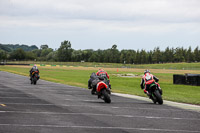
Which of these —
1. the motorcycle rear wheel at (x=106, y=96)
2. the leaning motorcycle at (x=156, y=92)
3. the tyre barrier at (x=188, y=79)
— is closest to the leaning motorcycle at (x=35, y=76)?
the tyre barrier at (x=188, y=79)

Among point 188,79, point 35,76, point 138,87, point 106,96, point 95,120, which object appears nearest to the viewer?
point 95,120

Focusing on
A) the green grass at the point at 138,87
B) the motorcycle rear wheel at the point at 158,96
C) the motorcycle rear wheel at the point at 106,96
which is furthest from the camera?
the green grass at the point at 138,87

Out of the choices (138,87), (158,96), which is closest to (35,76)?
(138,87)

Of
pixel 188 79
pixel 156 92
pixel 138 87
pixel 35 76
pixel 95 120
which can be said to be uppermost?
pixel 35 76

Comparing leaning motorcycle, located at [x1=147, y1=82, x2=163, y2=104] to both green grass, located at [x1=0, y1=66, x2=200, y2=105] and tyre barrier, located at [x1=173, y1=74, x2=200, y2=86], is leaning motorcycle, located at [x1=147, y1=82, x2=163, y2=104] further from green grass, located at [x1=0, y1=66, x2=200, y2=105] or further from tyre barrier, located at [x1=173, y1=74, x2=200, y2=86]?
tyre barrier, located at [x1=173, y1=74, x2=200, y2=86]

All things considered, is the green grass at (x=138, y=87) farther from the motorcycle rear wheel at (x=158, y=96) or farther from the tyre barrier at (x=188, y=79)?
the motorcycle rear wheel at (x=158, y=96)

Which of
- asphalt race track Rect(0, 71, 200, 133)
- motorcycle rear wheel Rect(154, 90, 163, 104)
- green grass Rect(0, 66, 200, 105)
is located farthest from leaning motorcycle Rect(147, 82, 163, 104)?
green grass Rect(0, 66, 200, 105)

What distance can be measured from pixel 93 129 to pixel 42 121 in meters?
1.92

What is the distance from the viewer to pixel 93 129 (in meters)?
9.29

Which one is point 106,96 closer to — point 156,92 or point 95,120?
point 156,92

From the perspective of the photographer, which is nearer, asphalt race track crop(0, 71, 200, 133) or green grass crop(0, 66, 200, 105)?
asphalt race track crop(0, 71, 200, 133)

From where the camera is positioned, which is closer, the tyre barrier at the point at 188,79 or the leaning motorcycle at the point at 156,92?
the leaning motorcycle at the point at 156,92

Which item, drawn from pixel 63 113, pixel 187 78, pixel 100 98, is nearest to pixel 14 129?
pixel 63 113

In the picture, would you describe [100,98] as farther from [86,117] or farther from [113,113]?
[86,117]
